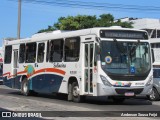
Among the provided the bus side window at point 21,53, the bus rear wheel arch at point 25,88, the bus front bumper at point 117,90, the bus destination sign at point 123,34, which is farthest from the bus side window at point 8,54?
the bus front bumper at point 117,90

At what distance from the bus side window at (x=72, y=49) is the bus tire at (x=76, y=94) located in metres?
1.14

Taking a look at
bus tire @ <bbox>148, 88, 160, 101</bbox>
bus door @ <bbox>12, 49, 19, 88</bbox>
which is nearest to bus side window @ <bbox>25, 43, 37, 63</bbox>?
bus door @ <bbox>12, 49, 19, 88</bbox>

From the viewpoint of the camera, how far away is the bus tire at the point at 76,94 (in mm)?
18016

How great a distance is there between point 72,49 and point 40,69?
10.9ft

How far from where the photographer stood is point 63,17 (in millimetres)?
57719

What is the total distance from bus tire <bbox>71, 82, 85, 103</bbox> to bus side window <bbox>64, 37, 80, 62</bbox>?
1135 millimetres

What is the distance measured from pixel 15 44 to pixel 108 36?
28.2ft

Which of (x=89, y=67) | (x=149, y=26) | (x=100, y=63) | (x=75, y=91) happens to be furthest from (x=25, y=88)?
(x=149, y=26)

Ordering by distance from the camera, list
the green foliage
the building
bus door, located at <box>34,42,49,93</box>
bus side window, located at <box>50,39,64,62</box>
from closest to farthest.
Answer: bus side window, located at <box>50,39,64,62</box> < bus door, located at <box>34,42,49,93</box> < the green foliage < the building

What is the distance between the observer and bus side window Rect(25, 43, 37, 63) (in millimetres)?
22022

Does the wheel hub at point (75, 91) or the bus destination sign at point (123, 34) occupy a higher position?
the bus destination sign at point (123, 34)

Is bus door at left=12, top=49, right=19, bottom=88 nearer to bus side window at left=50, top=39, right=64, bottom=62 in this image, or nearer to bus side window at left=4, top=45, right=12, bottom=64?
bus side window at left=4, top=45, right=12, bottom=64

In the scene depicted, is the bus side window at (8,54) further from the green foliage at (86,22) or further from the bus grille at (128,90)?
the green foliage at (86,22)

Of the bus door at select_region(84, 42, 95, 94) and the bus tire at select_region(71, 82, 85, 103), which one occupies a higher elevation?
the bus door at select_region(84, 42, 95, 94)
